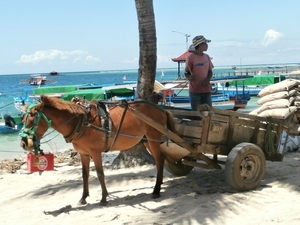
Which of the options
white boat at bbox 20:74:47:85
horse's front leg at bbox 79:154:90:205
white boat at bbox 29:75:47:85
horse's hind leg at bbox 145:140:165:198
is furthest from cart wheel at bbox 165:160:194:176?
white boat at bbox 29:75:47:85

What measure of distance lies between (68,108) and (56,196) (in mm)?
2235

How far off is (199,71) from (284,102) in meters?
2.15

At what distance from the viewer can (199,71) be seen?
7.25 meters

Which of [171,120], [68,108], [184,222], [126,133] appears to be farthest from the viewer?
[171,120]

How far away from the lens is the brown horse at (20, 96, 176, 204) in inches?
217

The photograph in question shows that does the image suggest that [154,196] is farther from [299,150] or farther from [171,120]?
[299,150]

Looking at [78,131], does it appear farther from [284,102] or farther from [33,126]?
[284,102]

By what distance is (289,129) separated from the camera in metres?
7.32

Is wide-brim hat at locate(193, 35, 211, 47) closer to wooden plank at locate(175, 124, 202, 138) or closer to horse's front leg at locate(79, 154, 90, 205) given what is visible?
wooden plank at locate(175, 124, 202, 138)

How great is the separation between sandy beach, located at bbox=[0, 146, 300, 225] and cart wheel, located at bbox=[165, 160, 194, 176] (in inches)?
4.5

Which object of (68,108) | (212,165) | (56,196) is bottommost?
(56,196)

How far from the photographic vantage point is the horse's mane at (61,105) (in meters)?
5.62

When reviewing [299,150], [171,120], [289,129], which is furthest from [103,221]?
[299,150]

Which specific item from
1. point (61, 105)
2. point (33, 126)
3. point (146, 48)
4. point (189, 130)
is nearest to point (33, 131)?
point (33, 126)
